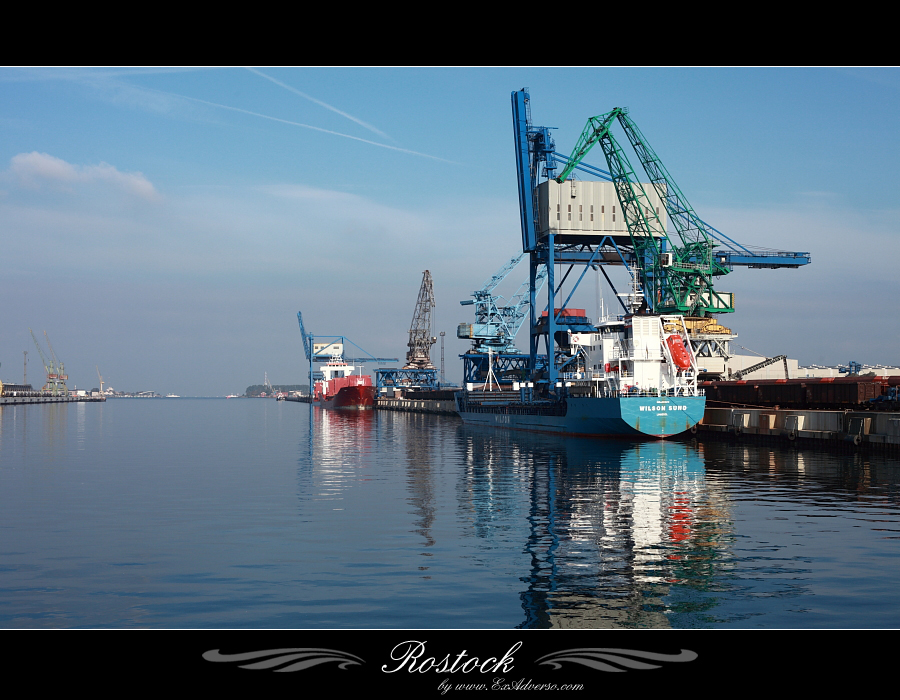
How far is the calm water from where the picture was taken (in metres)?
15.5

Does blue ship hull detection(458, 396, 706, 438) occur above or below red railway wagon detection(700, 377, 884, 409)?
below

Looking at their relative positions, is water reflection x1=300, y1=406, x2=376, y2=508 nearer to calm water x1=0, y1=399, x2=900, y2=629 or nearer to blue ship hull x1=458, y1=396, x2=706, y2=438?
calm water x1=0, y1=399, x2=900, y2=629

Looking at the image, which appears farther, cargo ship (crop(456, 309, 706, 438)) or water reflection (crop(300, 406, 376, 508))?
cargo ship (crop(456, 309, 706, 438))

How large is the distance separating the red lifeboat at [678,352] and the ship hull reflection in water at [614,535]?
13486 millimetres

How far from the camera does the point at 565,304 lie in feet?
277

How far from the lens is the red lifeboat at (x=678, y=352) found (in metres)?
60.4

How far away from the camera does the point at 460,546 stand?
22000 millimetres

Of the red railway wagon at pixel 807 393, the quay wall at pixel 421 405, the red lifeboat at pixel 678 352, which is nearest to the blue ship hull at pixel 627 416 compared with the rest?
the red lifeboat at pixel 678 352

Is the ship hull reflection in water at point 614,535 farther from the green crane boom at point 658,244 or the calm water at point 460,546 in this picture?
the green crane boom at point 658,244

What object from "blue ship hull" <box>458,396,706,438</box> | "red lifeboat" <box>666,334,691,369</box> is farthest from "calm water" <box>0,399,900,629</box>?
"red lifeboat" <box>666,334,691,369</box>

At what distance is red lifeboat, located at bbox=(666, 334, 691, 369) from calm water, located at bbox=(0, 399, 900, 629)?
1562cm

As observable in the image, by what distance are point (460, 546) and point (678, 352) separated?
43892 millimetres
